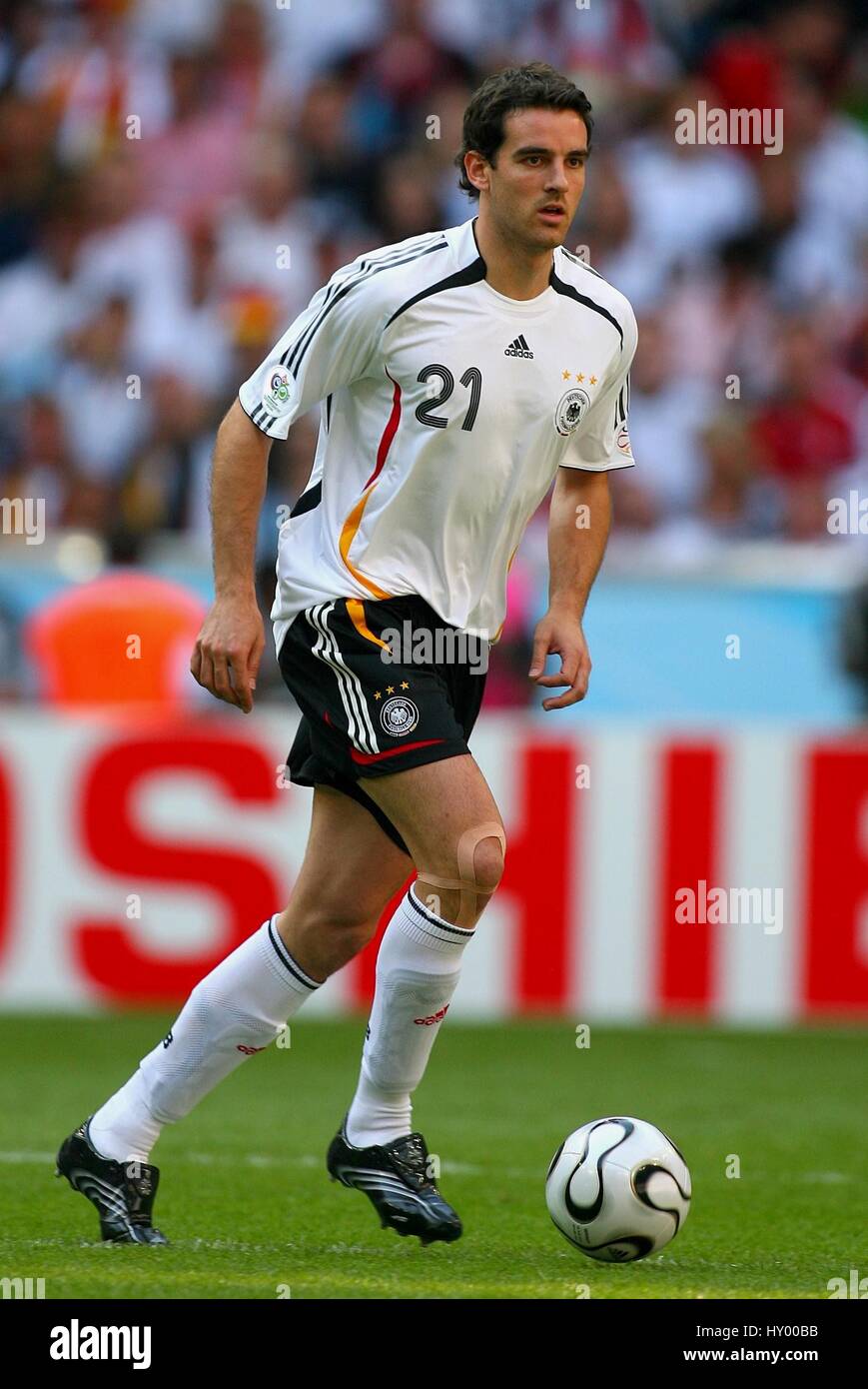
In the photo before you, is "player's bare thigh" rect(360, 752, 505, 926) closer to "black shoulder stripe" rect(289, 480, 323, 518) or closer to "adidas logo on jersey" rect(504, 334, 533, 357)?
"black shoulder stripe" rect(289, 480, 323, 518)

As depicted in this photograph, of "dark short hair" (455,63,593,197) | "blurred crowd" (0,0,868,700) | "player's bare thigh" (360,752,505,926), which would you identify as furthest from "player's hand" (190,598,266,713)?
"blurred crowd" (0,0,868,700)

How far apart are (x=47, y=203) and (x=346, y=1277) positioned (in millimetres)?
9299

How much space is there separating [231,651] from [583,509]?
0.98 meters

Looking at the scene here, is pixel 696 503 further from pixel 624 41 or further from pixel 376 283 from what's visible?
pixel 376 283

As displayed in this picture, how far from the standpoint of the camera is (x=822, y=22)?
43.2ft

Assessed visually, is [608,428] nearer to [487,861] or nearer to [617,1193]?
[487,861]

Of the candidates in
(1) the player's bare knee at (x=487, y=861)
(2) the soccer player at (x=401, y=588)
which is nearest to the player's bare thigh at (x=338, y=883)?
(2) the soccer player at (x=401, y=588)

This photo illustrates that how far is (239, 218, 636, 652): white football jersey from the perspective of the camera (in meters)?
4.58

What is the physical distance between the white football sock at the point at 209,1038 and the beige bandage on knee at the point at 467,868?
1.39 feet

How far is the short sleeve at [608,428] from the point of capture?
489cm

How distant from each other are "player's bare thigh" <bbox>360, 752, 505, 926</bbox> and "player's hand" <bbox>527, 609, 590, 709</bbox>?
328 millimetres

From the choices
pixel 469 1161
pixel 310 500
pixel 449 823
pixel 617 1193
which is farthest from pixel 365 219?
pixel 617 1193

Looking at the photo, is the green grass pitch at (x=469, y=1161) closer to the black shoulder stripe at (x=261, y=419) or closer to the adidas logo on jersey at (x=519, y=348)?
the black shoulder stripe at (x=261, y=419)
